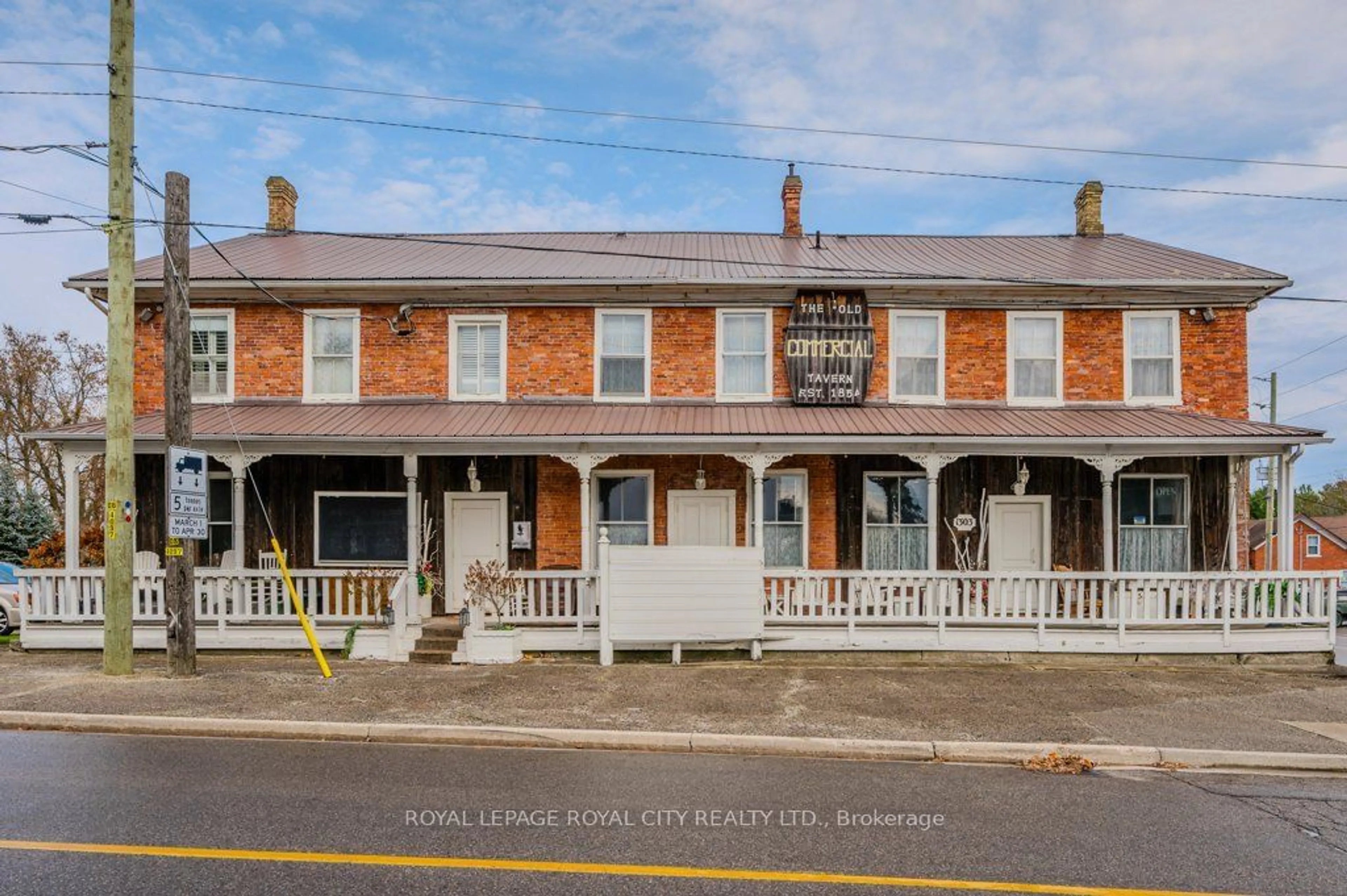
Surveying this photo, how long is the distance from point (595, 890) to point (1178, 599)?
12486 mm

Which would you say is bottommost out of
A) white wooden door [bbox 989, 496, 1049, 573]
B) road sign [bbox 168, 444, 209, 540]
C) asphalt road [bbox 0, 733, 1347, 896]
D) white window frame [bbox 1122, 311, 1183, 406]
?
asphalt road [bbox 0, 733, 1347, 896]

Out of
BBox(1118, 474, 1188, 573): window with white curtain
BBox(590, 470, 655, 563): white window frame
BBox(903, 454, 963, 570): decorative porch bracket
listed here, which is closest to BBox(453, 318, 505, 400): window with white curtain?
BBox(590, 470, 655, 563): white window frame

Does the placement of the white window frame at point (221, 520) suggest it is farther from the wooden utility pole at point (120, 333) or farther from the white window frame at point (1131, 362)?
the white window frame at point (1131, 362)

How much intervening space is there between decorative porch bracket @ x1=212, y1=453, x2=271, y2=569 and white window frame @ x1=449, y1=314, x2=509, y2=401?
10.8 ft

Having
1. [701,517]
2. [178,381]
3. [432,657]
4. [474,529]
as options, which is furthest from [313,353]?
[701,517]

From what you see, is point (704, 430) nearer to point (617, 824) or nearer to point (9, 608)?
point (617, 824)

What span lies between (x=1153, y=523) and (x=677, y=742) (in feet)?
36.4

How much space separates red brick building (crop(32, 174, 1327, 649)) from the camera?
14.8 meters

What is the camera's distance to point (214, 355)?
15.2 meters

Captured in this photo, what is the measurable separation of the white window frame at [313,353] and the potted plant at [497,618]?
471 centimetres

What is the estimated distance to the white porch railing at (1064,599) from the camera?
12359 millimetres

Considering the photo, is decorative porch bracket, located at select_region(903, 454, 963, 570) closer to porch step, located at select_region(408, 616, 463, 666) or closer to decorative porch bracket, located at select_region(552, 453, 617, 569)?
decorative porch bracket, located at select_region(552, 453, 617, 569)

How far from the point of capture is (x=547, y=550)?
1488cm

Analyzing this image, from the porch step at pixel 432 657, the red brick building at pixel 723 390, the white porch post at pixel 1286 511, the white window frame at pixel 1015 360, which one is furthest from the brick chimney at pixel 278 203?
the white porch post at pixel 1286 511
